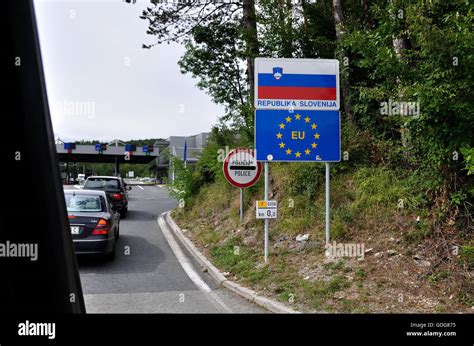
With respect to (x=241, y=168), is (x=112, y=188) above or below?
below

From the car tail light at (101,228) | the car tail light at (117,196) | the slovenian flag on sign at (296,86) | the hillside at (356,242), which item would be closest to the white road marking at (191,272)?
the hillside at (356,242)

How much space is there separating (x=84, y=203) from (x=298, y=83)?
506 cm

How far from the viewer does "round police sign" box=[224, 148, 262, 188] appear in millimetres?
8219

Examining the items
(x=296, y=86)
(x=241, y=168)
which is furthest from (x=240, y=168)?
(x=296, y=86)

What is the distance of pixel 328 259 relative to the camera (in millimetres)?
6012

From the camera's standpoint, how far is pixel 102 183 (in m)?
15.6

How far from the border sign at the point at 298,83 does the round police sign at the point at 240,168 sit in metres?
1.92

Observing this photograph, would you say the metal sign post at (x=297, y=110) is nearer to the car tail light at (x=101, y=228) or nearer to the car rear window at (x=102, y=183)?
the car tail light at (x=101, y=228)

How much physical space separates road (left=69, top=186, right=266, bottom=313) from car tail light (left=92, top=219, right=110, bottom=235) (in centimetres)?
65

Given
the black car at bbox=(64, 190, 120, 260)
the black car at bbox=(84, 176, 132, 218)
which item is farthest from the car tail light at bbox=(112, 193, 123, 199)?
the black car at bbox=(64, 190, 120, 260)

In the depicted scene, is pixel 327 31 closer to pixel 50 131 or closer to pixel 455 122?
pixel 455 122

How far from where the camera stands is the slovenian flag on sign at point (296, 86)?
644 cm

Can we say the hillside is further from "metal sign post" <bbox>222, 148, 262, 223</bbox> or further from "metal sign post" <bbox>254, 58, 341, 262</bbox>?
"metal sign post" <bbox>222, 148, 262, 223</bbox>

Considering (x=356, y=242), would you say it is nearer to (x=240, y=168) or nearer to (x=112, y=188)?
(x=240, y=168)
